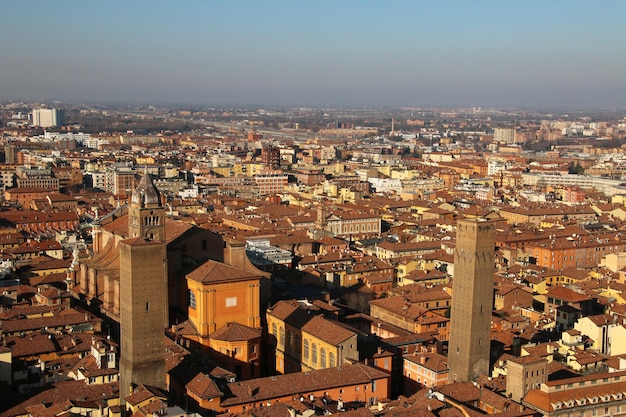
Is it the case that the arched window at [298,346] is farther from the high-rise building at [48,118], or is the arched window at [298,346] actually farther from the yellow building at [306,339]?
the high-rise building at [48,118]

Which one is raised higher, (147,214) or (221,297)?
(147,214)

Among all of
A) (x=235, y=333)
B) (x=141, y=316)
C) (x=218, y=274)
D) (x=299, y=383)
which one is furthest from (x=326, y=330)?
(x=141, y=316)

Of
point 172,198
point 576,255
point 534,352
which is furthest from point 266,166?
point 534,352

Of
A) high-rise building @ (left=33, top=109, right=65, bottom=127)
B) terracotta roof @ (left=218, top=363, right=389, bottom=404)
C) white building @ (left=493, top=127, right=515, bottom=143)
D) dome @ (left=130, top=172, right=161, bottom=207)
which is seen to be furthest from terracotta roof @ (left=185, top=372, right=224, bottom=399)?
high-rise building @ (left=33, top=109, right=65, bottom=127)

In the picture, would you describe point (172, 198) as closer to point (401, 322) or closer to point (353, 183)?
point (353, 183)

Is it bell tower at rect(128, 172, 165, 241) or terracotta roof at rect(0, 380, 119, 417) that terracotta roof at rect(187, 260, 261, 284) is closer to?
bell tower at rect(128, 172, 165, 241)

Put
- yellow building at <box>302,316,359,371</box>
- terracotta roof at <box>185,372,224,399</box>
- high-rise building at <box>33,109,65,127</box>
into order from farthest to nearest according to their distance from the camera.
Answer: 1. high-rise building at <box>33,109,65,127</box>
2. yellow building at <box>302,316,359,371</box>
3. terracotta roof at <box>185,372,224,399</box>

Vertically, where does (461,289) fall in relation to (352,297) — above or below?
above

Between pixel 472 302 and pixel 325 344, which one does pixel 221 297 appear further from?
pixel 472 302
